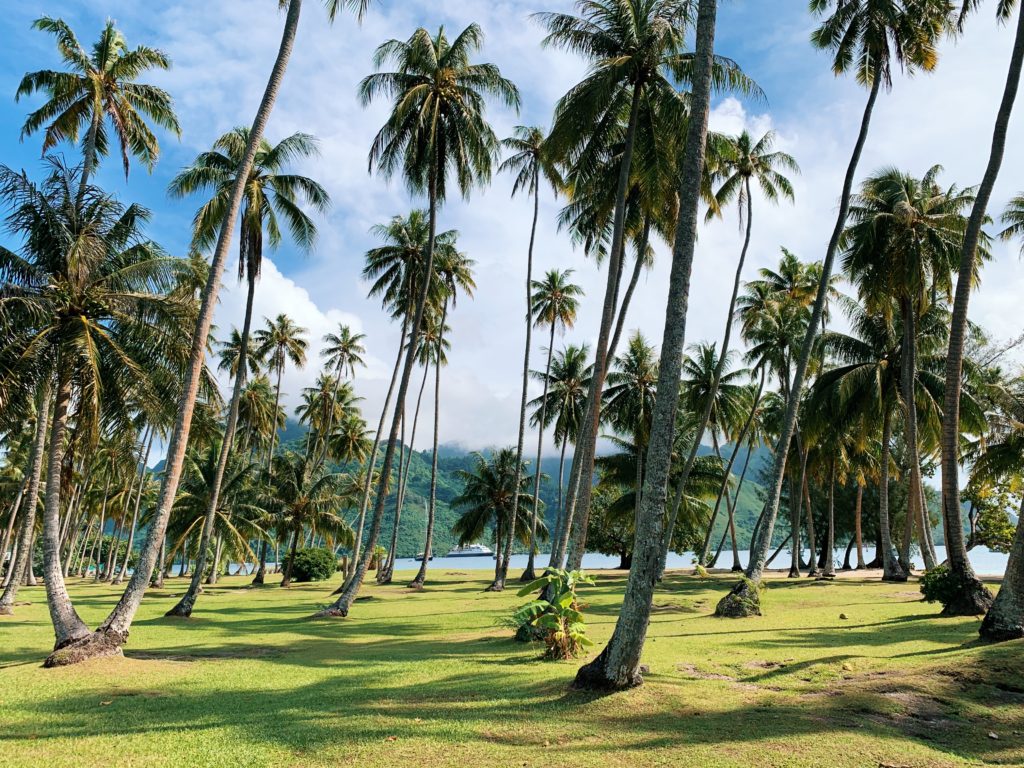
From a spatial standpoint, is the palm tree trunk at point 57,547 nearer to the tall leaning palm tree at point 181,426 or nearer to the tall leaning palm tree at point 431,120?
the tall leaning palm tree at point 181,426

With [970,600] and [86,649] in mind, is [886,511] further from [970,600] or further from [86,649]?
[86,649]

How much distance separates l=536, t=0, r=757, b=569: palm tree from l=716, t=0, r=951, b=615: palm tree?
3892 millimetres

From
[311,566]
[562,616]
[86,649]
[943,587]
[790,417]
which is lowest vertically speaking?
[311,566]

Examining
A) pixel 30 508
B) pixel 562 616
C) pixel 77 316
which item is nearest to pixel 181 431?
pixel 77 316

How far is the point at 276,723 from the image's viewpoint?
739 cm

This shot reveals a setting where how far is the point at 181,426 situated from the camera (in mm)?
12617

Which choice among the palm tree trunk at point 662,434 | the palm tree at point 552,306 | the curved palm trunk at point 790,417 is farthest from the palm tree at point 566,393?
the palm tree trunk at point 662,434

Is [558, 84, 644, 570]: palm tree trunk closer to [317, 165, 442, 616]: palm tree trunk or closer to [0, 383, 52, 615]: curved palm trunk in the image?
[317, 165, 442, 616]: palm tree trunk

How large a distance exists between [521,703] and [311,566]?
127 ft

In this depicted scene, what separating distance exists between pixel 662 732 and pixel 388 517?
132 metres

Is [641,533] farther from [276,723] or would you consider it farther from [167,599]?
[167,599]

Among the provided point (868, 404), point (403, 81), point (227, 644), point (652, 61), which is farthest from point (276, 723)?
point (868, 404)

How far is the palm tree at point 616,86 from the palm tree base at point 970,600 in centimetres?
848

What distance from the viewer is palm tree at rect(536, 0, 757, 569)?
16.8 metres
